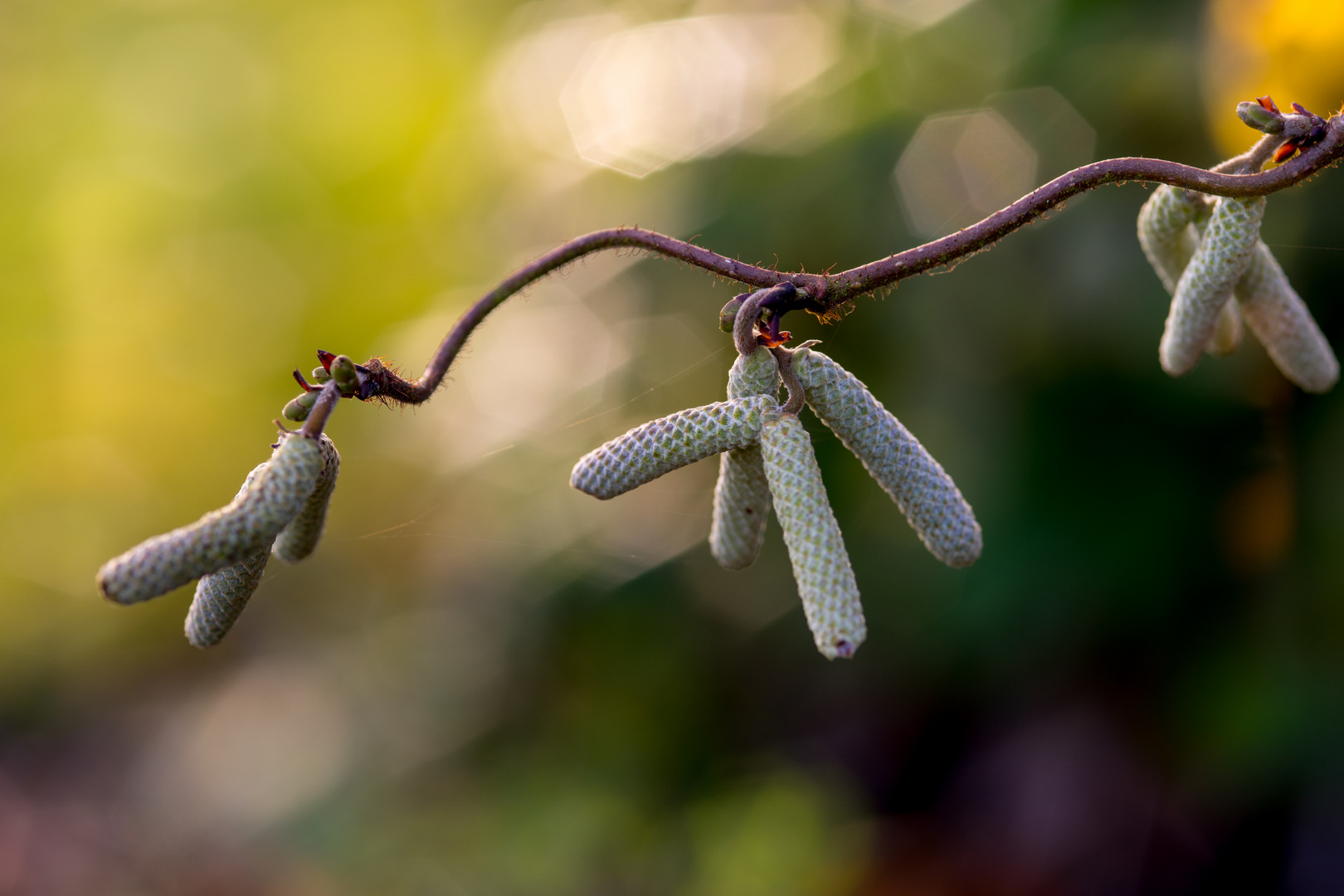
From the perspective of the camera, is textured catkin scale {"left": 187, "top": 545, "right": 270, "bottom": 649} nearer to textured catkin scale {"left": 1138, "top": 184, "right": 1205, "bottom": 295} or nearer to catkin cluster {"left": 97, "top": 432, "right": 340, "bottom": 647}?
catkin cluster {"left": 97, "top": 432, "right": 340, "bottom": 647}

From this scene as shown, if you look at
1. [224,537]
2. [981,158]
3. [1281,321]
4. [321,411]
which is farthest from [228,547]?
[981,158]

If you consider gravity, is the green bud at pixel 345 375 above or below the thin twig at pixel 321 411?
above

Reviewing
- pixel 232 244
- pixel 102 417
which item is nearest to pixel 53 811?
pixel 102 417

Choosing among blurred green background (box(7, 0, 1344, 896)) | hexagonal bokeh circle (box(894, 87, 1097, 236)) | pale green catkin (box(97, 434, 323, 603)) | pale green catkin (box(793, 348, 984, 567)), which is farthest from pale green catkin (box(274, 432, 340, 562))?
hexagonal bokeh circle (box(894, 87, 1097, 236))

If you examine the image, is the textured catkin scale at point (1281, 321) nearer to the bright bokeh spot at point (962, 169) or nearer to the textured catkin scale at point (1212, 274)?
the textured catkin scale at point (1212, 274)

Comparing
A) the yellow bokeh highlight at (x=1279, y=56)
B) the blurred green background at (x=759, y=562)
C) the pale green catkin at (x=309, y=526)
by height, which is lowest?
the blurred green background at (x=759, y=562)

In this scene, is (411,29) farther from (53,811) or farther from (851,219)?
(53,811)


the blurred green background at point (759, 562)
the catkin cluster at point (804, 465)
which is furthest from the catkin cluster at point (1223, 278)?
the blurred green background at point (759, 562)
